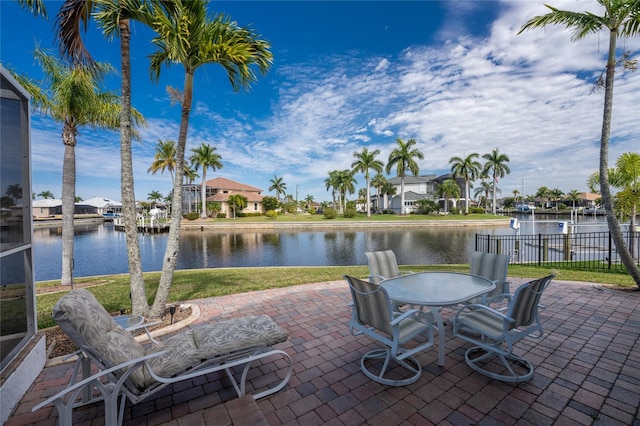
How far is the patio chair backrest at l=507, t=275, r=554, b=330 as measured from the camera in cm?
238

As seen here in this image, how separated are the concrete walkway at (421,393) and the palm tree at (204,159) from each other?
3998 cm

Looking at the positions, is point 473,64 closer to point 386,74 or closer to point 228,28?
point 386,74

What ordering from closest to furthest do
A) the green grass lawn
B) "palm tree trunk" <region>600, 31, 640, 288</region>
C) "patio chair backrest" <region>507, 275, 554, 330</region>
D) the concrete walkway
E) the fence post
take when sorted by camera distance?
the concrete walkway → "patio chair backrest" <region>507, 275, 554, 330</region> → "palm tree trunk" <region>600, 31, 640, 288</region> → the green grass lawn → the fence post

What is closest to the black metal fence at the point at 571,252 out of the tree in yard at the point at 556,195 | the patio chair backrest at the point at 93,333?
the patio chair backrest at the point at 93,333

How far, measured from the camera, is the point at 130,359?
1.96 metres

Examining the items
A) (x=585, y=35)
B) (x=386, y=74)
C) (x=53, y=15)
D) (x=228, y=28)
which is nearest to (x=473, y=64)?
(x=386, y=74)

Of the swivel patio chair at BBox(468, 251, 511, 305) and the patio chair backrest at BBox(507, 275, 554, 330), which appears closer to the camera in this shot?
the patio chair backrest at BBox(507, 275, 554, 330)

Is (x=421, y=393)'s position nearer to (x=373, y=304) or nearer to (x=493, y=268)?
(x=373, y=304)

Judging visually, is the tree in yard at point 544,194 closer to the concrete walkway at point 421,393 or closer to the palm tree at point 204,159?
the palm tree at point 204,159

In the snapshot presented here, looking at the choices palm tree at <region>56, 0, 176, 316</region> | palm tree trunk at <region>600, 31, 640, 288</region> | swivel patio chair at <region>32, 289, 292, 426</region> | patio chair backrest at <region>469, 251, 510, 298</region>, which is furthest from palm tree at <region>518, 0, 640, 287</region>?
palm tree at <region>56, 0, 176, 316</region>

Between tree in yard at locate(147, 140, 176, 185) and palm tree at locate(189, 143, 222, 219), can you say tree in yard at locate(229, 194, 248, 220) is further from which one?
tree in yard at locate(147, 140, 176, 185)

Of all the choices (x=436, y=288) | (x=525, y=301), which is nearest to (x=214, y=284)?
(x=436, y=288)

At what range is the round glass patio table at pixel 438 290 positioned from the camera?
8.74 feet

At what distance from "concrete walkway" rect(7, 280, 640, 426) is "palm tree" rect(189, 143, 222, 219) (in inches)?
1574
